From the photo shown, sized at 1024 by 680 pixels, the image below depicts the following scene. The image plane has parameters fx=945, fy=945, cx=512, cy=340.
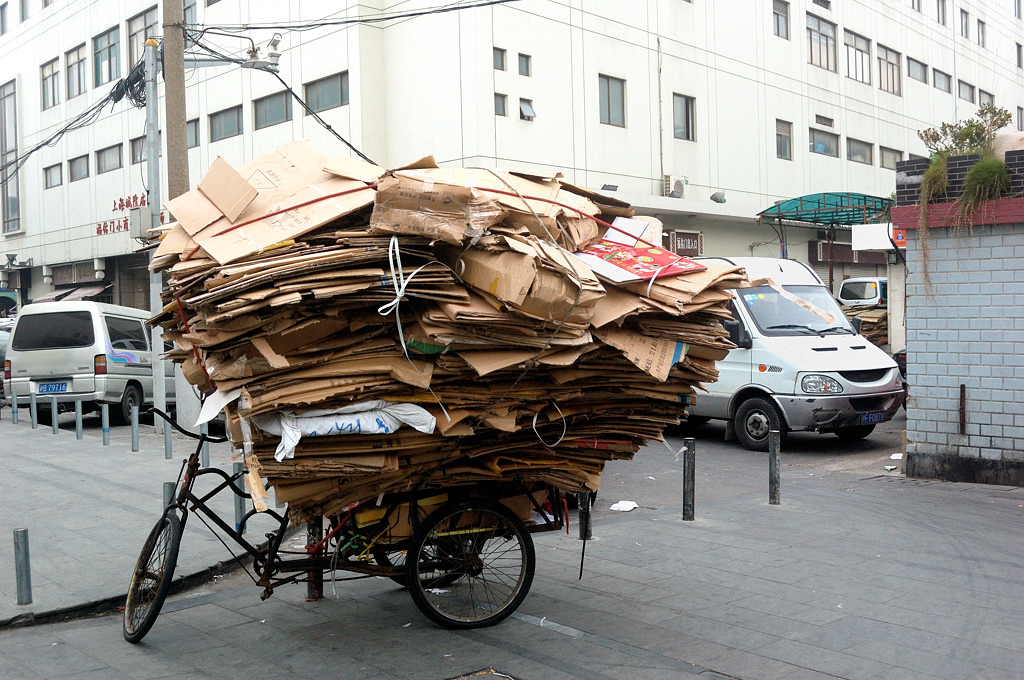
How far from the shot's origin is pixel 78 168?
35844 millimetres

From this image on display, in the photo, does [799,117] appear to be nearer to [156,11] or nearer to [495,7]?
[495,7]

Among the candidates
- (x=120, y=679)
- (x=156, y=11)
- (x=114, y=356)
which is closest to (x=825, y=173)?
(x=156, y=11)

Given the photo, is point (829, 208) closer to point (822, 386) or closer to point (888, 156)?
point (888, 156)

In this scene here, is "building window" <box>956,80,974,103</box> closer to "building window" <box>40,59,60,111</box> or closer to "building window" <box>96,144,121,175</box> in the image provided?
"building window" <box>96,144,121,175</box>

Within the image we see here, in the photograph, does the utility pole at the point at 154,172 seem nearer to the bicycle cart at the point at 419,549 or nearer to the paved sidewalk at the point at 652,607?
the paved sidewalk at the point at 652,607

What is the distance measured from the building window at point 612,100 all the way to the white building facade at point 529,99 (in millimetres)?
53

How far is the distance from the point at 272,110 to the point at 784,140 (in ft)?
54.3

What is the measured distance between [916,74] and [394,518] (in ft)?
130

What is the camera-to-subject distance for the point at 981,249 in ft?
32.3

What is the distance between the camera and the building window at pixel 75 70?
3488 cm

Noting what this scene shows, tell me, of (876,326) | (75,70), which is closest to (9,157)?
(75,70)

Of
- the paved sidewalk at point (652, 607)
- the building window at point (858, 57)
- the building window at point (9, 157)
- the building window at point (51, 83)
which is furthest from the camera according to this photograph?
the building window at point (9, 157)

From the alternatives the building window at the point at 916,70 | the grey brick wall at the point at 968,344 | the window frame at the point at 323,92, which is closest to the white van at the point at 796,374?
the grey brick wall at the point at 968,344

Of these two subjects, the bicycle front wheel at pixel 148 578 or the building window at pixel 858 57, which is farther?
the building window at pixel 858 57
